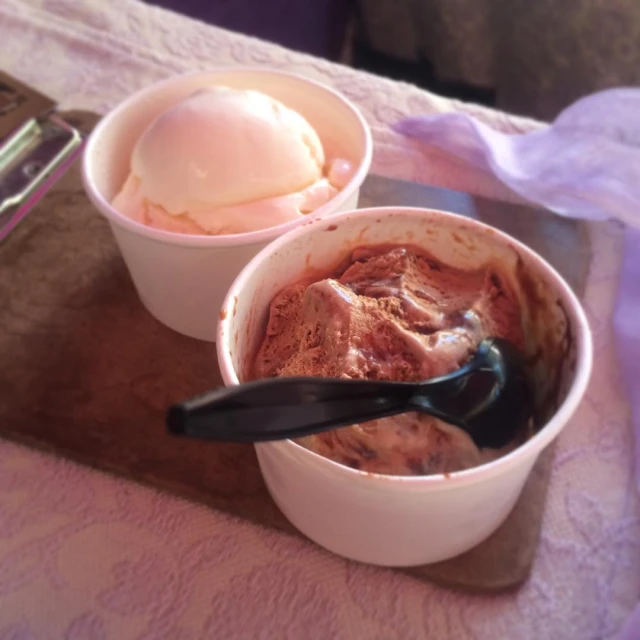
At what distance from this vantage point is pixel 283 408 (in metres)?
0.33

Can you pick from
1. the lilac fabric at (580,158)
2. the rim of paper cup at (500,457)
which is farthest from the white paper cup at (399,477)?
the lilac fabric at (580,158)

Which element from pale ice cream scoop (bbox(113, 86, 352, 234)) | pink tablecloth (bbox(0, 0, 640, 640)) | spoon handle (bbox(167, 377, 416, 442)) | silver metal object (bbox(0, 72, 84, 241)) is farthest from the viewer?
silver metal object (bbox(0, 72, 84, 241))

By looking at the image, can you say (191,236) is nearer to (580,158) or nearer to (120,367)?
(120,367)

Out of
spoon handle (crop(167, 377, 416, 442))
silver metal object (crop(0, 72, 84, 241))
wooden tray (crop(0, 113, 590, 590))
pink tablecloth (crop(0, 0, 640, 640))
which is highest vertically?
spoon handle (crop(167, 377, 416, 442))

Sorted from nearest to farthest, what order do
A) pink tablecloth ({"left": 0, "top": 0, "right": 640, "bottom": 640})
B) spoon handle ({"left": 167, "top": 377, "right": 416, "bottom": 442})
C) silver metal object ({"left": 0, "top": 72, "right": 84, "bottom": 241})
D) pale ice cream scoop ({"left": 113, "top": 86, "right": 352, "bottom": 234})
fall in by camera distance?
spoon handle ({"left": 167, "top": 377, "right": 416, "bottom": 442}), pink tablecloth ({"left": 0, "top": 0, "right": 640, "bottom": 640}), pale ice cream scoop ({"left": 113, "top": 86, "right": 352, "bottom": 234}), silver metal object ({"left": 0, "top": 72, "right": 84, "bottom": 241})

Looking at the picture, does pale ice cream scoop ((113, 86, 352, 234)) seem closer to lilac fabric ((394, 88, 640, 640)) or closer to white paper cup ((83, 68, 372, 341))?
white paper cup ((83, 68, 372, 341))

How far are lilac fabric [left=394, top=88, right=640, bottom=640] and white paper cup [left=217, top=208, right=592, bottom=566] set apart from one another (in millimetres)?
168

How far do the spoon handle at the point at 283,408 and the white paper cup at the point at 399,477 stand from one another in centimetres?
2

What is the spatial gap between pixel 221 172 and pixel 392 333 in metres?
0.20

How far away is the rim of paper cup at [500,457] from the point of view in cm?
33

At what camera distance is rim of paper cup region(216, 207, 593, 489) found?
1.08 ft

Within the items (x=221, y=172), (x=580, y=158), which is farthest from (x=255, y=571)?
(x=580, y=158)

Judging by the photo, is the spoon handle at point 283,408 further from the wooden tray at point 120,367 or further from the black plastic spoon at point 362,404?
the wooden tray at point 120,367

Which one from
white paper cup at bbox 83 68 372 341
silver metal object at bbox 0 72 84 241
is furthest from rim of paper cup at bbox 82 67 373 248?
silver metal object at bbox 0 72 84 241
